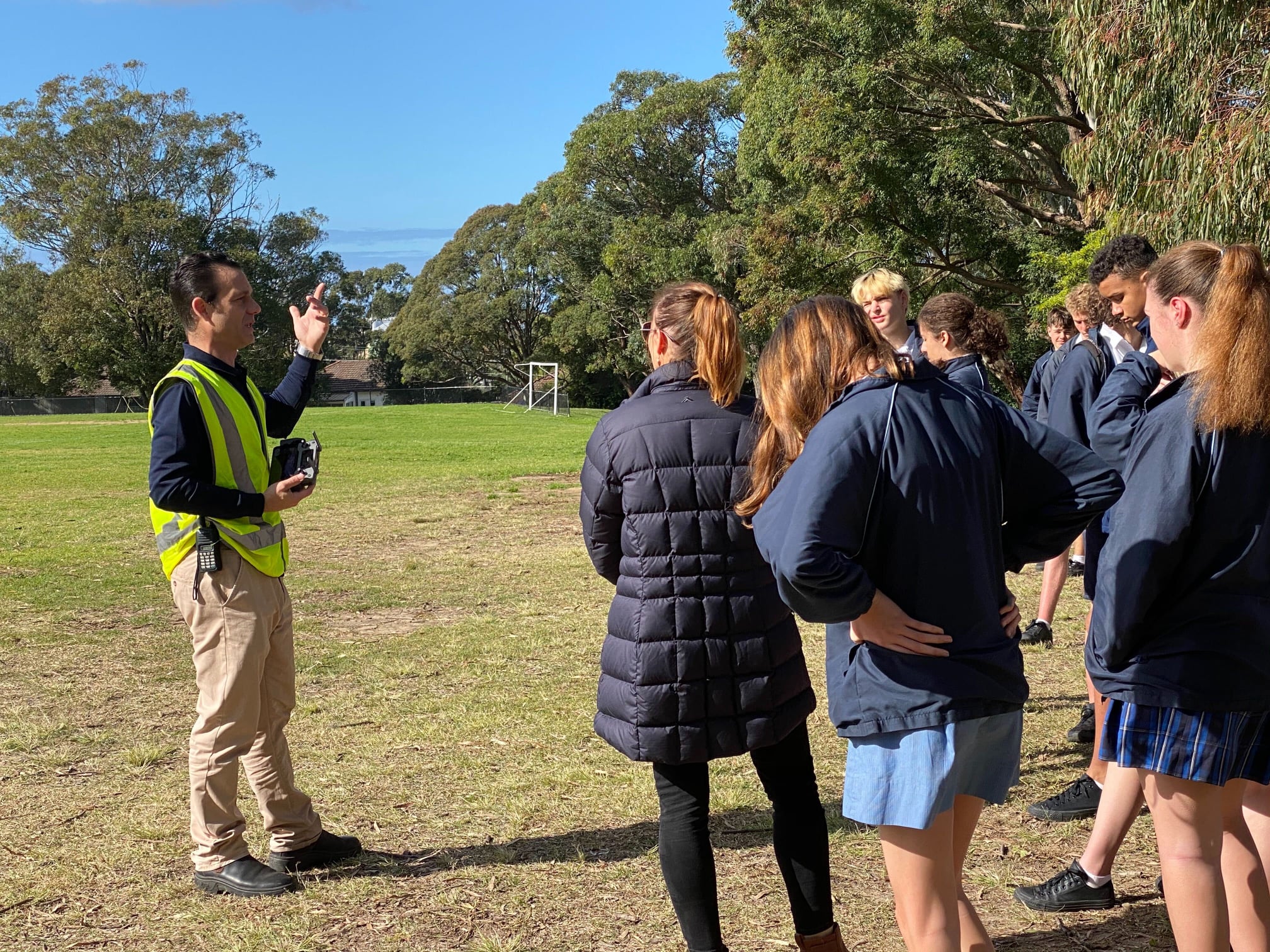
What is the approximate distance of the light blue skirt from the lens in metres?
2.57

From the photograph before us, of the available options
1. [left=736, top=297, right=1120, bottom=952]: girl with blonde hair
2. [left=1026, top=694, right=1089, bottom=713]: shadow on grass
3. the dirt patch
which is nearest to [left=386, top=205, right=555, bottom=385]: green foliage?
the dirt patch

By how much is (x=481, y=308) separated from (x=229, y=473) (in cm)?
7557

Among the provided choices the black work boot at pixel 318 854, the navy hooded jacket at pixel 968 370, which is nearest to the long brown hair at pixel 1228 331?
the navy hooded jacket at pixel 968 370

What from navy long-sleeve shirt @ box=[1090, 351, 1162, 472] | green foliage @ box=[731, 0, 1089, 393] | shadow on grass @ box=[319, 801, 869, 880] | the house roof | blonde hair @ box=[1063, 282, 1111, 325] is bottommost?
shadow on grass @ box=[319, 801, 869, 880]

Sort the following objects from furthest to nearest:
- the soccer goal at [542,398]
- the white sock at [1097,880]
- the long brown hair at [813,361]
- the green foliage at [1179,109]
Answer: the soccer goal at [542,398] < the green foliage at [1179,109] < the white sock at [1097,880] < the long brown hair at [813,361]

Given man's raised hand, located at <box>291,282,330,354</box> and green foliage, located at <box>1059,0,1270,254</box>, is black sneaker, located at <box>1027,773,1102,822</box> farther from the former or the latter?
green foliage, located at <box>1059,0,1270,254</box>

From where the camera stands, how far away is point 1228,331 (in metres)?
2.82

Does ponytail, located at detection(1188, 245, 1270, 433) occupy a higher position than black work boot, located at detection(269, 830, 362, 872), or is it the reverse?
ponytail, located at detection(1188, 245, 1270, 433)

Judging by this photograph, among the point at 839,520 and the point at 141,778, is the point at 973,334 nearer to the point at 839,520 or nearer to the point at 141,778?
the point at 839,520

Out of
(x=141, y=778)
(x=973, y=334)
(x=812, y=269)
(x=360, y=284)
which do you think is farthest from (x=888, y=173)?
(x=360, y=284)

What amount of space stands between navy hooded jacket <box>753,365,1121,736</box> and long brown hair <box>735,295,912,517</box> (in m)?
0.10

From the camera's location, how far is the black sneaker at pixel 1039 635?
750 cm

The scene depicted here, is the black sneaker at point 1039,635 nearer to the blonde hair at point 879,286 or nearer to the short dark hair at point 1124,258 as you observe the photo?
the blonde hair at point 879,286

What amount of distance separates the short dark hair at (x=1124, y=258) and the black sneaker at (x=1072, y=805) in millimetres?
2097
